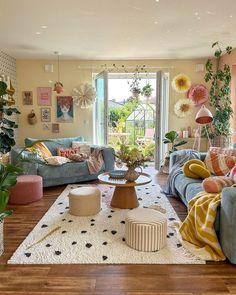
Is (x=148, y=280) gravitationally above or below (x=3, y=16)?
below

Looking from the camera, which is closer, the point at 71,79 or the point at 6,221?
the point at 6,221

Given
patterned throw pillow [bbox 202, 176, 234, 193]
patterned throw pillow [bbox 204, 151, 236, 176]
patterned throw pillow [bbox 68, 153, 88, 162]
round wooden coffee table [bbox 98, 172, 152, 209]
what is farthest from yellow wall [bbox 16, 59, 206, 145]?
patterned throw pillow [bbox 202, 176, 234, 193]

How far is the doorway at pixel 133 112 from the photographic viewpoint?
5578 mm

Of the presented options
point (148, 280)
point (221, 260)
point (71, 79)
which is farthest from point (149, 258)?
point (71, 79)

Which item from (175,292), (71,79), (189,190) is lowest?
(175,292)

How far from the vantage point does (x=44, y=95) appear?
5789mm

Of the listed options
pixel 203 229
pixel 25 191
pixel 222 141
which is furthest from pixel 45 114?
pixel 203 229

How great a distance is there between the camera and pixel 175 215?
326cm

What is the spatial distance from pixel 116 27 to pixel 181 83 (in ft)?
8.18

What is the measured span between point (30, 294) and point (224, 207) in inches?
64.2

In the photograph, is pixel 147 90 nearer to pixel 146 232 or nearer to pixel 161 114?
pixel 161 114

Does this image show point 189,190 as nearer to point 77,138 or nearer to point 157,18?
point 157,18

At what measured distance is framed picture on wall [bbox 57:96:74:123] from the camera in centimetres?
582

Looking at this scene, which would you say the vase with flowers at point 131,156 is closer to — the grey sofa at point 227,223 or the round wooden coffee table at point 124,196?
the round wooden coffee table at point 124,196
